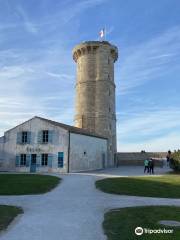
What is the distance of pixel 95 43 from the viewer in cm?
5647

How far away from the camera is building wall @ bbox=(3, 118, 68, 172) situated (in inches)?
1487

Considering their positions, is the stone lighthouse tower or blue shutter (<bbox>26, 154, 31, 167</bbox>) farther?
the stone lighthouse tower

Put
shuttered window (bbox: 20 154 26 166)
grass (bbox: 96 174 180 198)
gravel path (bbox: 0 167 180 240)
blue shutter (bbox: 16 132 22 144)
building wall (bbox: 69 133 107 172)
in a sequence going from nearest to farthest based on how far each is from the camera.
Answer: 1. gravel path (bbox: 0 167 180 240)
2. grass (bbox: 96 174 180 198)
3. building wall (bbox: 69 133 107 172)
4. shuttered window (bbox: 20 154 26 166)
5. blue shutter (bbox: 16 132 22 144)

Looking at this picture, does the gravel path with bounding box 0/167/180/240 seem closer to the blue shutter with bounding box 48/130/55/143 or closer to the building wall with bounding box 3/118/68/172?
the building wall with bounding box 3/118/68/172

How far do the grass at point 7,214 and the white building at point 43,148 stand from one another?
2383cm

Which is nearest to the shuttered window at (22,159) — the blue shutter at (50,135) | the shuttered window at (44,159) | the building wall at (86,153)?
the shuttered window at (44,159)

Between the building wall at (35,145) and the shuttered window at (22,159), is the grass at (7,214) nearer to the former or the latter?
the building wall at (35,145)

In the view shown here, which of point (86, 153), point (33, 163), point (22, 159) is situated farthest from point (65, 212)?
point (86, 153)

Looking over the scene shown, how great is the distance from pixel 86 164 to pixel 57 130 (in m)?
6.26

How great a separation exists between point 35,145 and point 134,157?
77.8ft

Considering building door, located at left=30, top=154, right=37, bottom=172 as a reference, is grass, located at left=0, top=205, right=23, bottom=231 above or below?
below

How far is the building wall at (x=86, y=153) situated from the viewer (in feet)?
126

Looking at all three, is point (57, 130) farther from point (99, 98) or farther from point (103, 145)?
point (99, 98)

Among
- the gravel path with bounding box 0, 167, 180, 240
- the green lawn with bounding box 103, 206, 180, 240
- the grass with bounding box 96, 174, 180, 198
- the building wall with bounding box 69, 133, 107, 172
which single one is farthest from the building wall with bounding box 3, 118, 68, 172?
the green lawn with bounding box 103, 206, 180, 240
